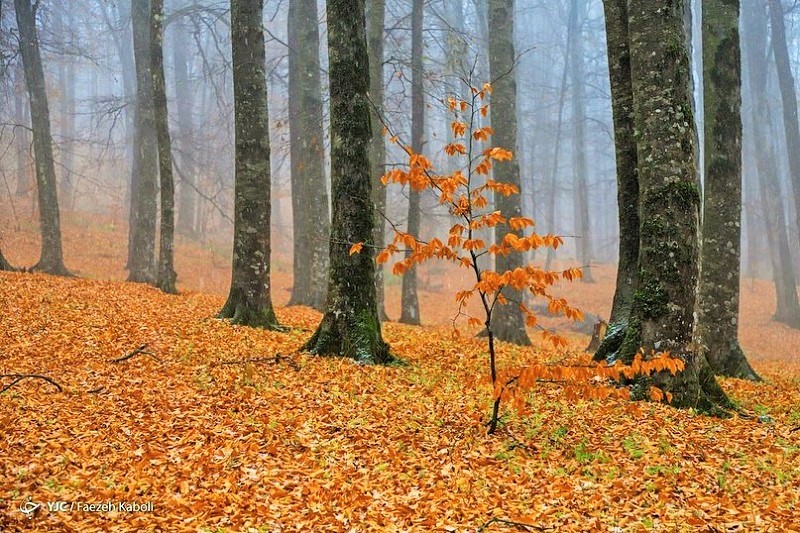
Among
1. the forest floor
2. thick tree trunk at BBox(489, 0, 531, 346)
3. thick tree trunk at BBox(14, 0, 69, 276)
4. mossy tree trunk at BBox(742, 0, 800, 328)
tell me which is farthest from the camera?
mossy tree trunk at BBox(742, 0, 800, 328)

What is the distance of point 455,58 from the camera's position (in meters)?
17.2

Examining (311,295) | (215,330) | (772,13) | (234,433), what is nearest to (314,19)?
(311,295)

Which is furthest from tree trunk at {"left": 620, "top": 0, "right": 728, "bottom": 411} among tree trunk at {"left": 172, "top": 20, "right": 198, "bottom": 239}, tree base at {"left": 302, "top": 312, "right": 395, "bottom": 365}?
tree trunk at {"left": 172, "top": 20, "right": 198, "bottom": 239}

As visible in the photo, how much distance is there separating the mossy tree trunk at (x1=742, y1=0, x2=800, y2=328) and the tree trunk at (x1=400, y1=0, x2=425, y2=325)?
1483cm

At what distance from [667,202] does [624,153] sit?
1.95 metres

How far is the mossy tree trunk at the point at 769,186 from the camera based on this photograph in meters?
22.5

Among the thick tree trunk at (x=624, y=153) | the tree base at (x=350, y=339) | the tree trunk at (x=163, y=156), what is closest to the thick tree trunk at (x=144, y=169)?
the tree trunk at (x=163, y=156)

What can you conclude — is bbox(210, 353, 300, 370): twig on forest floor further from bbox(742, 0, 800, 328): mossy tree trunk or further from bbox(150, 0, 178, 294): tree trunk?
bbox(742, 0, 800, 328): mossy tree trunk

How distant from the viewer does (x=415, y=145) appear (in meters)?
16.1

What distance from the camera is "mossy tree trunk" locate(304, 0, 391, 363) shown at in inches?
330

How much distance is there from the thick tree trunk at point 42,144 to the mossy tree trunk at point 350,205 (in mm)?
10551

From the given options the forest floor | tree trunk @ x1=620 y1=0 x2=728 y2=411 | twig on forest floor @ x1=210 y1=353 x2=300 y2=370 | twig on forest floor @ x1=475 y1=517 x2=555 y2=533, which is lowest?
twig on forest floor @ x1=475 y1=517 x2=555 y2=533

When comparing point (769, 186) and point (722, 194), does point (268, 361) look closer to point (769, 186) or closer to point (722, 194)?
point (722, 194)

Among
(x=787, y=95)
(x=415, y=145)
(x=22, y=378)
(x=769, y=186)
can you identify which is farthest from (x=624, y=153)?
(x=769, y=186)
